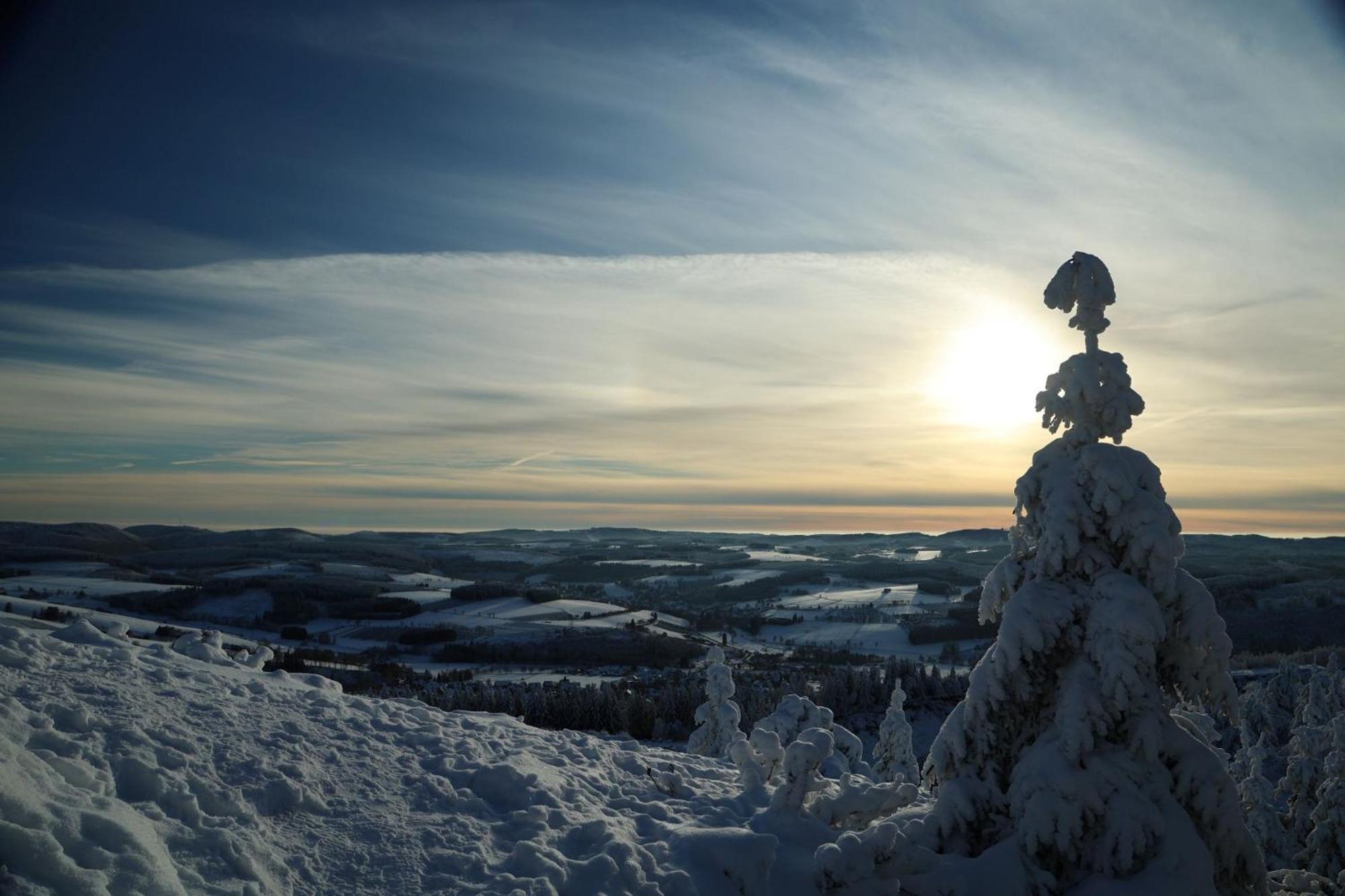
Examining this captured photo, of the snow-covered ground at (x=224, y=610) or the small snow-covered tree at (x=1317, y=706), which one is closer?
the small snow-covered tree at (x=1317, y=706)

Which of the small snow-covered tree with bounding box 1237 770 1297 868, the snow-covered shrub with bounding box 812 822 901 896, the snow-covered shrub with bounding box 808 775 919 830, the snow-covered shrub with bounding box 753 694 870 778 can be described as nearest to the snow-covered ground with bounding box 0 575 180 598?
the snow-covered shrub with bounding box 753 694 870 778

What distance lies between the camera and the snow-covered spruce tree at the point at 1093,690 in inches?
414

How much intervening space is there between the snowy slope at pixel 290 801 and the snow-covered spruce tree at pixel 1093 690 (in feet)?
12.8

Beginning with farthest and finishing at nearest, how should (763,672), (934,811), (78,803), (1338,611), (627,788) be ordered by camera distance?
(1338,611)
(763,672)
(627,788)
(934,811)
(78,803)

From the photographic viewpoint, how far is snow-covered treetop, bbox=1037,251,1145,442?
1158cm

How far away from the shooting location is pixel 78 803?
327 inches

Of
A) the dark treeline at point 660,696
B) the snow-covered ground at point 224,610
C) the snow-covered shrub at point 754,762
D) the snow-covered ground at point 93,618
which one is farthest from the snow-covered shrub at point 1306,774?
the snow-covered ground at point 224,610

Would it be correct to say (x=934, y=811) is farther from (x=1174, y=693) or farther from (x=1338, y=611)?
(x=1338, y=611)

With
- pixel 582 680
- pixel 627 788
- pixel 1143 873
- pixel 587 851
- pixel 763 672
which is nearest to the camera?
pixel 1143 873

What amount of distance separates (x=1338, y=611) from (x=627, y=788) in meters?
249

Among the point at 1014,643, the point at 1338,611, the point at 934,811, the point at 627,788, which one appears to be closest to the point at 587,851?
the point at 627,788

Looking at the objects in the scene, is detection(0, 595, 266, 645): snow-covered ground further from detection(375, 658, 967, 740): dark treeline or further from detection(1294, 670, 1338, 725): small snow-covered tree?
detection(1294, 670, 1338, 725): small snow-covered tree

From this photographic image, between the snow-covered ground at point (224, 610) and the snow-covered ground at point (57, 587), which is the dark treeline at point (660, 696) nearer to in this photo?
the snow-covered ground at point (224, 610)

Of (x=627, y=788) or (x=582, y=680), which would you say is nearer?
(x=627, y=788)
